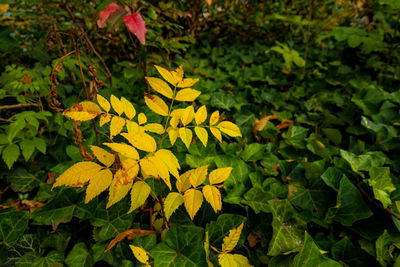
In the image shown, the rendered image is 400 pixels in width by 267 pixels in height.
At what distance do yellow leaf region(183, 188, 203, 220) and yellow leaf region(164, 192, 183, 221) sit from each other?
4 cm

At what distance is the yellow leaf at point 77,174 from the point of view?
641 millimetres

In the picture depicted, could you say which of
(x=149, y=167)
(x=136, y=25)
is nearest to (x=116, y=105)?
(x=149, y=167)

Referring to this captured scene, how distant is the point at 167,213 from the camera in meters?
0.76

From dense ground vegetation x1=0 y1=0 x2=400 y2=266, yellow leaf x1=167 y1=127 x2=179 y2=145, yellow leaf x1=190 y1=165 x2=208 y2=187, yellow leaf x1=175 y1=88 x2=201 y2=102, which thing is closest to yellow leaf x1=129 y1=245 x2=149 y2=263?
dense ground vegetation x1=0 y1=0 x2=400 y2=266

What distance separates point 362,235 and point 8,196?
1.98 meters

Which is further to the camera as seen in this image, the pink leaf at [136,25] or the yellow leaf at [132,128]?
the pink leaf at [136,25]

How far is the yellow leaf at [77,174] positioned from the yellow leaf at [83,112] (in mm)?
156

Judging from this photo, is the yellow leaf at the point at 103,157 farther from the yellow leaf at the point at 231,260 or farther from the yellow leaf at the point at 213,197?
the yellow leaf at the point at 231,260

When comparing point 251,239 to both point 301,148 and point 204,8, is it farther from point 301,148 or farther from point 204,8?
point 204,8

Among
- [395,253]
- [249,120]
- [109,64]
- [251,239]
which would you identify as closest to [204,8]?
[109,64]

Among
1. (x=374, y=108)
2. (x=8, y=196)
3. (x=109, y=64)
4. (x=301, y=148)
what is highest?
(x=109, y=64)

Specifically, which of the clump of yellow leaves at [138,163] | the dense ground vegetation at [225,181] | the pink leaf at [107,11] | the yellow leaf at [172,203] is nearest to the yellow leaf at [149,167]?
the clump of yellow leaves at [138,163]

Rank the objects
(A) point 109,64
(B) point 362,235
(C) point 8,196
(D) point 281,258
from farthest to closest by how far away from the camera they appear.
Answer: (A) point 109,64 < (C) point 8,196 < (B) point 362,235 < (D) point 281,258

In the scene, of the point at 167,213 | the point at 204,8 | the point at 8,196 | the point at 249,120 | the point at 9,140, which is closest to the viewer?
the point at 167,213
